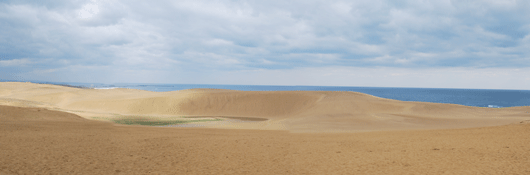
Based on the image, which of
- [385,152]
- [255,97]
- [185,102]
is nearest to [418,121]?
[385,152]

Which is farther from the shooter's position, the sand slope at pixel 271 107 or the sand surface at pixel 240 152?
the sand slope at pixel 271 107

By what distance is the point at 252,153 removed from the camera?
11.1m

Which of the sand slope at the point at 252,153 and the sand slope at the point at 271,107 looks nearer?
the sand slope at the point at 252,153

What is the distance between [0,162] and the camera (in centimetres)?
843

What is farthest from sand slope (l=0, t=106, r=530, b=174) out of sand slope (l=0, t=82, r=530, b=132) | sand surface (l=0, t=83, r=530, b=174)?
sand slope (l=0, t=82, r=530, b=132)

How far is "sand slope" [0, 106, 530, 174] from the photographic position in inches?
342

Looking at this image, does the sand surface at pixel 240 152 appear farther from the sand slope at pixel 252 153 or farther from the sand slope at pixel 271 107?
the sand slope at pixel 271 107

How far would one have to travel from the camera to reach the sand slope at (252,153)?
869 cm

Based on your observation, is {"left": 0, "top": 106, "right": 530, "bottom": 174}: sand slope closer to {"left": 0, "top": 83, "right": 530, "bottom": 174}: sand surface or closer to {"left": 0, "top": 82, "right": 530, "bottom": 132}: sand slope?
{"left": 0, "top": 83, "right": 530, "bottom": 174}: sand surface

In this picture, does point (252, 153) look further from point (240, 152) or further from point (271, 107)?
point (271, 107)

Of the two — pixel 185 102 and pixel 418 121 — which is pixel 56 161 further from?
pixel 185 102

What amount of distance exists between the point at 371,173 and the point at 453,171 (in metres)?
2.29

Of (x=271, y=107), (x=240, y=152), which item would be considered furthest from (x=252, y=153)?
(x=271, y=107)

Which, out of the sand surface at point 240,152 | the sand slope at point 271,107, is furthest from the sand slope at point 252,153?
the sand slope at point 271,107
